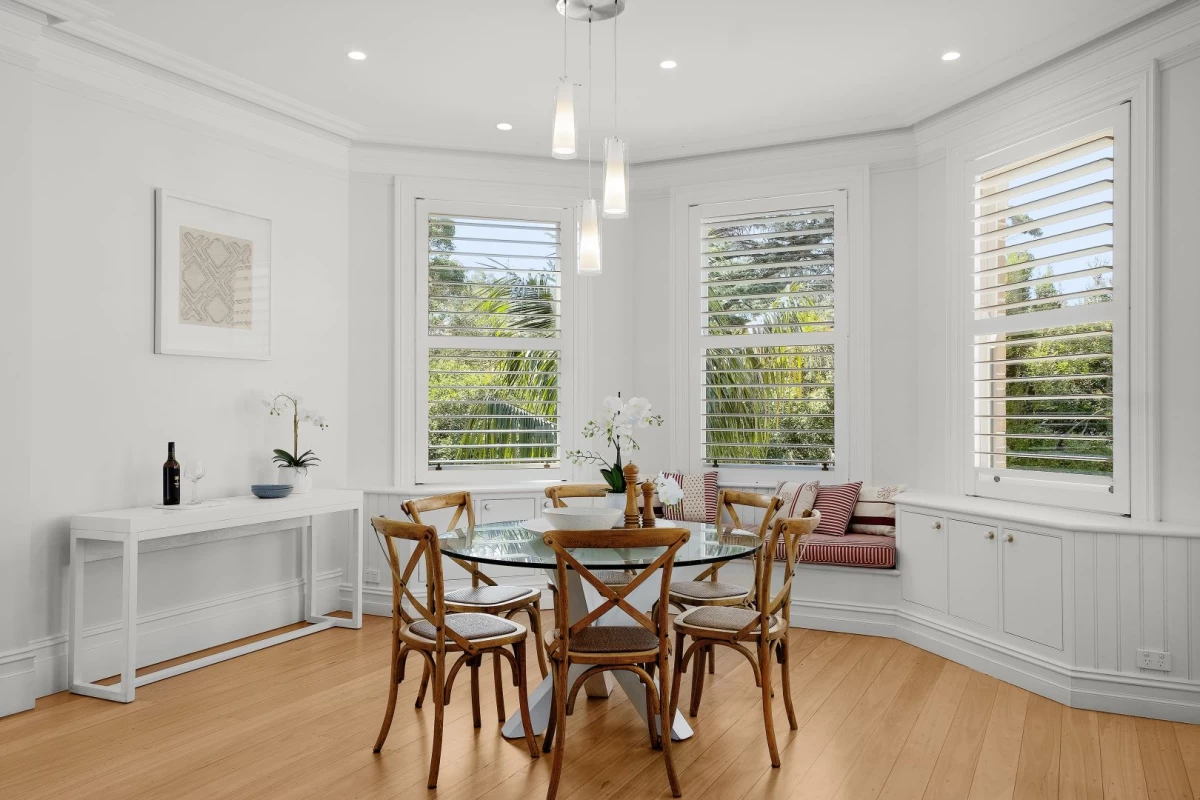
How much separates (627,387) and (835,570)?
187 cm

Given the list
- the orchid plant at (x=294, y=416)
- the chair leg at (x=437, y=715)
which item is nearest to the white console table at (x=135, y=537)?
the orchid plant at (x=294, y=416)

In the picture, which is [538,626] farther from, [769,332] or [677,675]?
[769,332]

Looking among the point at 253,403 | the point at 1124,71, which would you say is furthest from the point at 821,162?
the point at 253,403

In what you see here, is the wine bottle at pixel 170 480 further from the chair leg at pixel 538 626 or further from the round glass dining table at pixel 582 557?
the chair leg at pixel 538 626

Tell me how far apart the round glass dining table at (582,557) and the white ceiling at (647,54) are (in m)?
2.22

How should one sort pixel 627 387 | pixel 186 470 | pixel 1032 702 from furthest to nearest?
pixel 627 387 → pixel 186 470 → pixel 1032 702

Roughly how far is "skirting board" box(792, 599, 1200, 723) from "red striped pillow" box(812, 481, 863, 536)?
0.42m

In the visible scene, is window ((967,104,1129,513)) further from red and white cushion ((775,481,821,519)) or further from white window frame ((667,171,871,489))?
red and white cushion ((775,481,821,519))

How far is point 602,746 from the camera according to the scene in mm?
3156

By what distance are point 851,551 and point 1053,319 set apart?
159cm

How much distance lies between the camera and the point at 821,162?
540 centimetres

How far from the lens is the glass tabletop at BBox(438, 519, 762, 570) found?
112 inches

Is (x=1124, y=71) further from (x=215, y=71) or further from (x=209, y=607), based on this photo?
(x=209, y=607)

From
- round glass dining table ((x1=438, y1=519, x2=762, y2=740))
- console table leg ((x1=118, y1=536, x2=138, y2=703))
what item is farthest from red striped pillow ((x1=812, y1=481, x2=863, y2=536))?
console table leg ((x1=118, y1=536, x2=138, y2=703))
